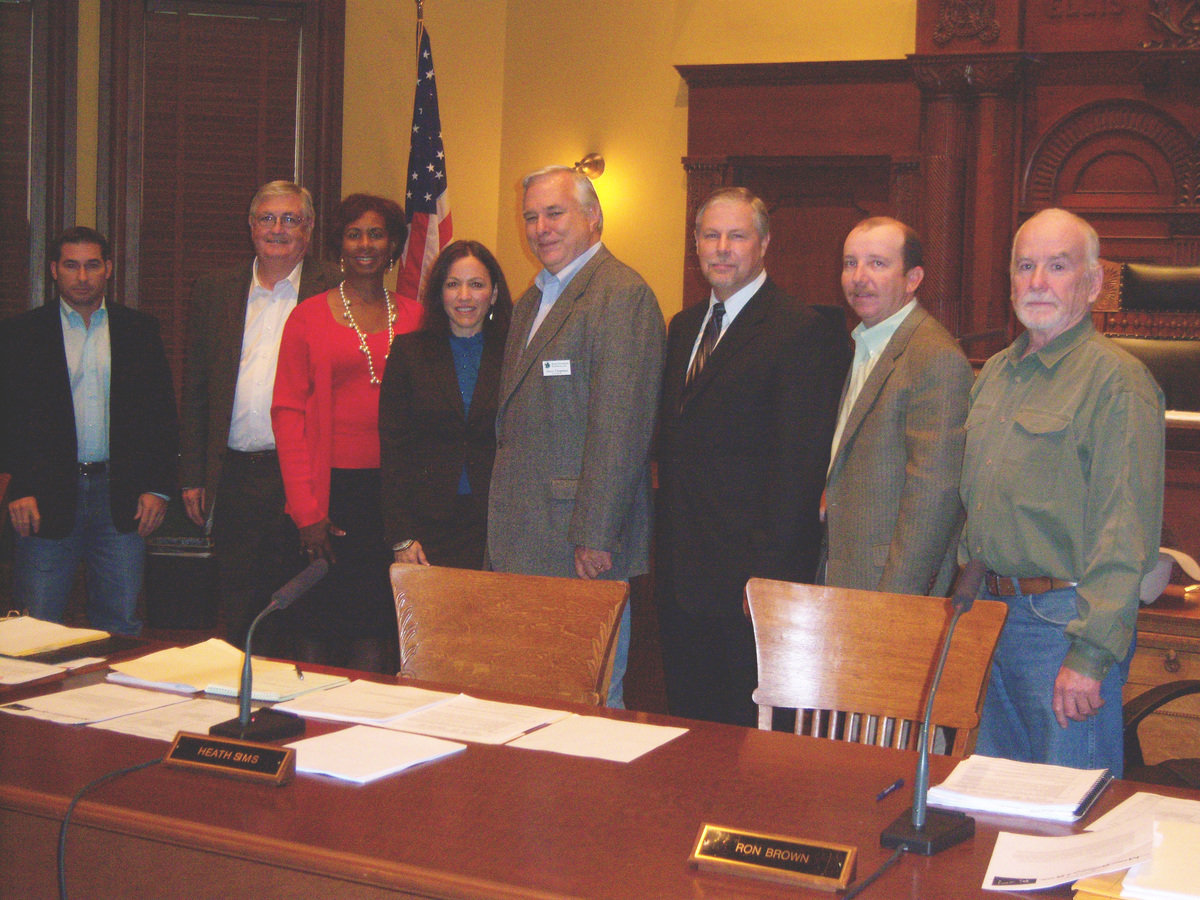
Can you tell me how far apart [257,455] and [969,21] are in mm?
4303

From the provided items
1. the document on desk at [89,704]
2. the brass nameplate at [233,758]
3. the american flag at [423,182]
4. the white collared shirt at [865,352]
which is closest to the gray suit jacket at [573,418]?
the white collared shirt at [865,352]

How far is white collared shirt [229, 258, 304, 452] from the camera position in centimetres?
348

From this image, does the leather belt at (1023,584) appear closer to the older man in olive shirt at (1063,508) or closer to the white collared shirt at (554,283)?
the older man in olive shirt at (1063,508)

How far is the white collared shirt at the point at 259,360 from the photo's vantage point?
11.4 feet

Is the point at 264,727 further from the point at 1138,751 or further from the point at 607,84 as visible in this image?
the point at 607,84

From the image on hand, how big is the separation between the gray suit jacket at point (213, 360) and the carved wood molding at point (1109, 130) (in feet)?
13.0

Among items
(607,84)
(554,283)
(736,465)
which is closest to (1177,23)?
(607,84)

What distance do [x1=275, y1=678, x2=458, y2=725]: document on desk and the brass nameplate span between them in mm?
249

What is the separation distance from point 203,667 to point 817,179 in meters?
5.30

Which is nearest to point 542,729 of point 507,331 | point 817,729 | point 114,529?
point 817,729

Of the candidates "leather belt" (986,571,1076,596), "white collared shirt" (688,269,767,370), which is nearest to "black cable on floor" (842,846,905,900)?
"leather belt" (986,571,1076,596)

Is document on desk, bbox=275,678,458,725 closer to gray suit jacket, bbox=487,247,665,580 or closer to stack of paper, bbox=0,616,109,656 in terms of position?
stack of paper, bbox=0,616,109,656

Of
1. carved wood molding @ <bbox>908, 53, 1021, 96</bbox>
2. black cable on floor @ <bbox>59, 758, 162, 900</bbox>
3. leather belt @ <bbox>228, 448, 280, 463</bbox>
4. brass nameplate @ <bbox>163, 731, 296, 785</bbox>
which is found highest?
carved wood molding @ <bbox>908, 53, 1021, 96</bbox>

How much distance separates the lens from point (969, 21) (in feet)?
19.7
